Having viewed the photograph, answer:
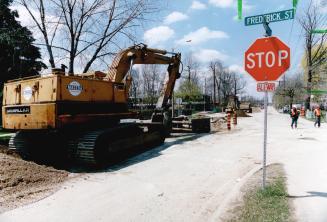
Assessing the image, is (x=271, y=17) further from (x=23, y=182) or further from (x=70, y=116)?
(x=23, y=182)

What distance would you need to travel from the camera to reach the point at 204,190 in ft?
23.2

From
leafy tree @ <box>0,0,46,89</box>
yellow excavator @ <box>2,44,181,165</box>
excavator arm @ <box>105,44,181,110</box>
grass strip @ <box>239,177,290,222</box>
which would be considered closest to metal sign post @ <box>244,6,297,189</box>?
grass strip @ <box>239,177,290,222</box>

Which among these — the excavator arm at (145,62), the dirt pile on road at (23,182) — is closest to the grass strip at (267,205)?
Answer: the dirt pile on road at (23,182)

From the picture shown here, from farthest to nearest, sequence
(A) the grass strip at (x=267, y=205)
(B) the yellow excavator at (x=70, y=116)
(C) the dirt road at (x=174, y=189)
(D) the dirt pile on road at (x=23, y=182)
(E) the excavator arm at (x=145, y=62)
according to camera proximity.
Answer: (E) the excavator arm at (x=145, y=62), (B) the yellow excavator at (x=70, y=116), (D) the dirt pile on road at (x=23, y=182), (C) the dirt road at (x=174, y=189), (A) the grass strip at (x=267, y=205)

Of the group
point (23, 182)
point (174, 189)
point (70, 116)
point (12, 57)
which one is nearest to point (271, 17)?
point (174, 189)

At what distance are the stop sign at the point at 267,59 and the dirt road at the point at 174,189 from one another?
2.33 m

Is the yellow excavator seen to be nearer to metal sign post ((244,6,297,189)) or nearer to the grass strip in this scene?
the grass strip

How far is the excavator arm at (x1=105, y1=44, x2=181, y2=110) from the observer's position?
13000 millimetres

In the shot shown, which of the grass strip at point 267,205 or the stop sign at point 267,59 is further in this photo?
the stop sign at point 267,59

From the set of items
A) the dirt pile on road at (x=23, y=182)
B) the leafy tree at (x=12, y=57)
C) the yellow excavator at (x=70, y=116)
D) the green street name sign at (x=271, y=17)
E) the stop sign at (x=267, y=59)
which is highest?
the leafy tree at (x=12, y=57)

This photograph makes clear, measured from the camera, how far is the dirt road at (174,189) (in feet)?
18.5

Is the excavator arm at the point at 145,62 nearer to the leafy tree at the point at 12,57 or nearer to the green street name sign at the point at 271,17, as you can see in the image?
the green street name sign at the point at 271,17

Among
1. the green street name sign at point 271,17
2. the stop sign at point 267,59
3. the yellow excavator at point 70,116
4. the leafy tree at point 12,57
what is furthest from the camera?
the leafy tree at point 12,57

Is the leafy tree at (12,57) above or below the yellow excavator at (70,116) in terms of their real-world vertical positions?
above
